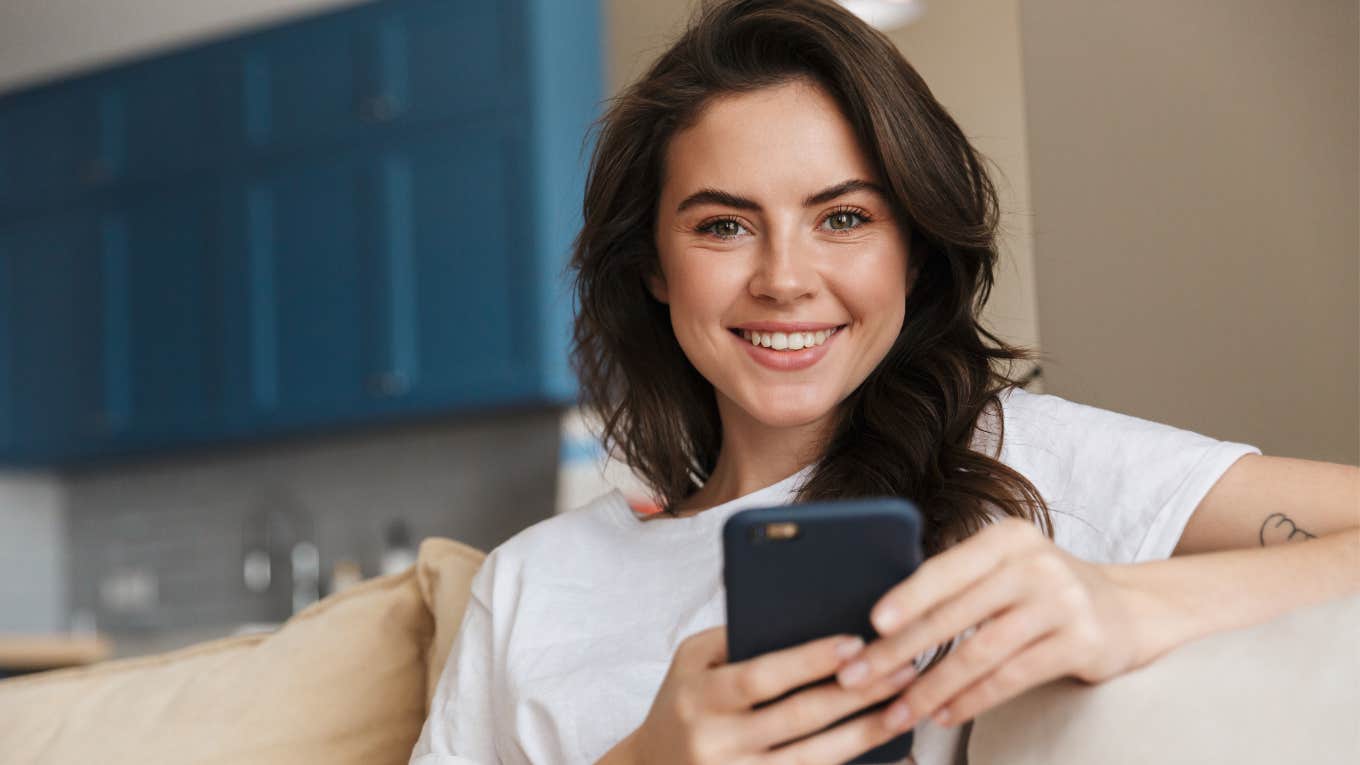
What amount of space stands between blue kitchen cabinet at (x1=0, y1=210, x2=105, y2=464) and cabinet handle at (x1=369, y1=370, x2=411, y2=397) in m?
1.21

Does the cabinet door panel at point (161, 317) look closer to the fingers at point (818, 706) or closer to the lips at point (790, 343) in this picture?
the lips at point (790, 343)

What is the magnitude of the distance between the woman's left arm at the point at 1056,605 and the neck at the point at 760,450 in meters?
0.49

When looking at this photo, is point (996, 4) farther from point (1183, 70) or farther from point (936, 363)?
point (936, 363)

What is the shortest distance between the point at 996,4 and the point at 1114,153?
23 centimetres

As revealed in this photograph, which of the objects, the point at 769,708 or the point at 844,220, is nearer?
the point at 769,708

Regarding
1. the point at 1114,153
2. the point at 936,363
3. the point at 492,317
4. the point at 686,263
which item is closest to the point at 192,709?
the point at 686,263

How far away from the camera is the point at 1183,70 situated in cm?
133

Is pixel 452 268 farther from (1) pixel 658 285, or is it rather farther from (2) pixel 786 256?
(2) pixel 786 256

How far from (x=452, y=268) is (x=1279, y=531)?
3.41m

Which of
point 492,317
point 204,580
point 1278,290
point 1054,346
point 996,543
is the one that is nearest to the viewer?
point 996,543

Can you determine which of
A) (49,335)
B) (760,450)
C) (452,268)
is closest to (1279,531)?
(760,450)

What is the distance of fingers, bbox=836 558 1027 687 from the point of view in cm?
74

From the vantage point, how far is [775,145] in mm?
1293

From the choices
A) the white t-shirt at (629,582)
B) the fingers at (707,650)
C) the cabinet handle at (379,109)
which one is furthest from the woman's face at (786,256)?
the cabinet handle at (379,109)
